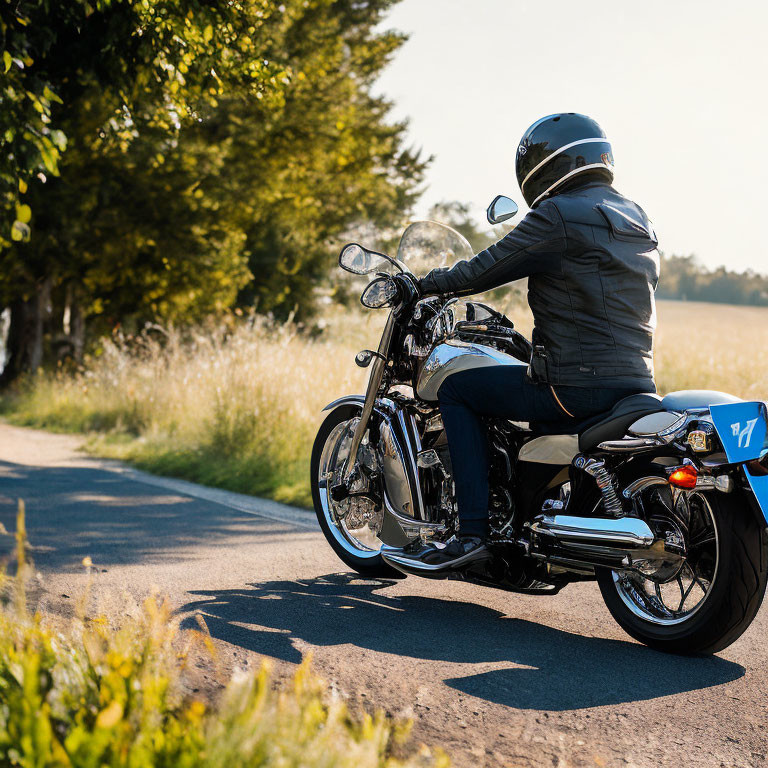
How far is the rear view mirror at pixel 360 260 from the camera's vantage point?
15.4 feet

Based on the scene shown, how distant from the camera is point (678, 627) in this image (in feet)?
12.0

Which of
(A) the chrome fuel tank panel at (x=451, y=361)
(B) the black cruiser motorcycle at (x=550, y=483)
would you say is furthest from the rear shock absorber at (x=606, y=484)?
(A) the chrome fuel tank panel at (x=451, y=361)

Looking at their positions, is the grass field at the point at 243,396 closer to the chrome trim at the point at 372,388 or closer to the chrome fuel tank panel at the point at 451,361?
the chrome trim at the point at 372,388

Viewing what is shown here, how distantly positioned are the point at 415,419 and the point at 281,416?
17.1 feet

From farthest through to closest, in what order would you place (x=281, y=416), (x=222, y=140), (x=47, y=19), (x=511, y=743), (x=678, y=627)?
(x=222, y=140), (x=281, y=416), (x=47, y=19), (x=678, y=627), (x=511, y=743)

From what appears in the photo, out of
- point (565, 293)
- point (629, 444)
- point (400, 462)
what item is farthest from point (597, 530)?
point (400, 462)

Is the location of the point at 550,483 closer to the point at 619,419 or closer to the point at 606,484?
the point at 606,484

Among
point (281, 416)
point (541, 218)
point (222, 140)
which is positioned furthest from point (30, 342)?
point (541, 218)

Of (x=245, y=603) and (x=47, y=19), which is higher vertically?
(x=47, y=19)

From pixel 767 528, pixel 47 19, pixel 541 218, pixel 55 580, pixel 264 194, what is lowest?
pixel 55 580

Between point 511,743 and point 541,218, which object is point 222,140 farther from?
point 511,743

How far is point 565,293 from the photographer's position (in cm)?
389

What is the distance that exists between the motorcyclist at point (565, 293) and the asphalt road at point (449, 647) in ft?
1.55

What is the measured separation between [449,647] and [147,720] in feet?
6.26
